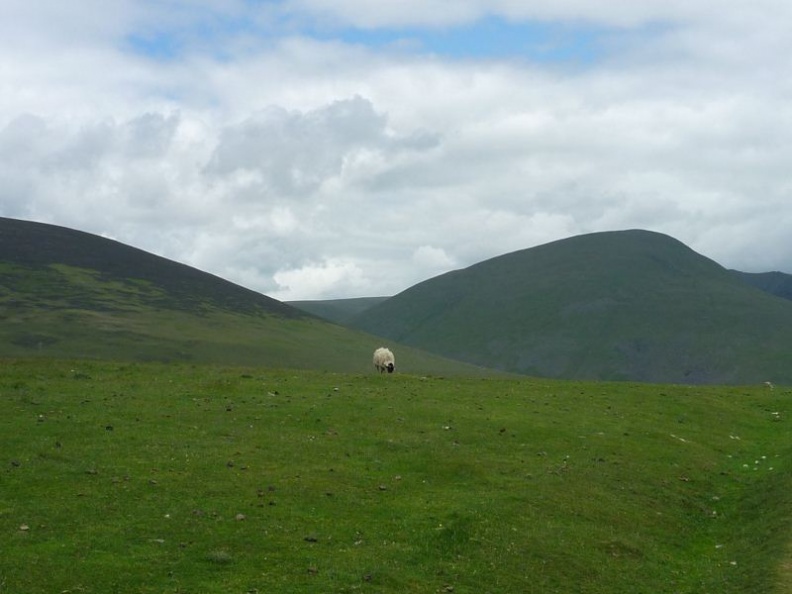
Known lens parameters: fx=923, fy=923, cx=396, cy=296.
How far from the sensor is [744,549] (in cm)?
2448

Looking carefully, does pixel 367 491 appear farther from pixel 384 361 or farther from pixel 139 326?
pixel 139 326

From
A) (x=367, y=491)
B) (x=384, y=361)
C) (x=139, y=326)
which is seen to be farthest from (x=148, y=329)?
(x=367, y=491)

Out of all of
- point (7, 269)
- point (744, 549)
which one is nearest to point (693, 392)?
point (744, 549)

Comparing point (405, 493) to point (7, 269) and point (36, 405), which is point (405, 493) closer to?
point (36, 405)

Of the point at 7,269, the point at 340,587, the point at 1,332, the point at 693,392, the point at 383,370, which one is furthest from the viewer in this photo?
the point at 7,269

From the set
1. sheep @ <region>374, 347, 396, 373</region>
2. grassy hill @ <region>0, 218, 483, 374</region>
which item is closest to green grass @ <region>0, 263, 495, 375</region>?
grassy hill @ <region>0, 218, 483, 374</region>

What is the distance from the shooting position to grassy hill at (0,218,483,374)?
144125mm

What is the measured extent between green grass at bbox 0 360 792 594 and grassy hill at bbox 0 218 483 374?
104m

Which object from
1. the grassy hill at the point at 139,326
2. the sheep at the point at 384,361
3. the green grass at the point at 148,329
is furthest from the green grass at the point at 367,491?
the green grass at the point at 148,329

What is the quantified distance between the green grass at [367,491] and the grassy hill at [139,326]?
10358 centimetres

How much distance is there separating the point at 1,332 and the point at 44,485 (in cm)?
12702

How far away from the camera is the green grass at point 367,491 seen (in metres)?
19.9

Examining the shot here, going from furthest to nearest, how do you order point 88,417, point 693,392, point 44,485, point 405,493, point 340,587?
1. point 693,392
2. point 88,417
3. point 405,493
4. point 44,485
5. point 340,587

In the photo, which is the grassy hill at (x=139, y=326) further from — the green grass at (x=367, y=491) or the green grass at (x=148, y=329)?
the green grass at (x=367, y=491)
